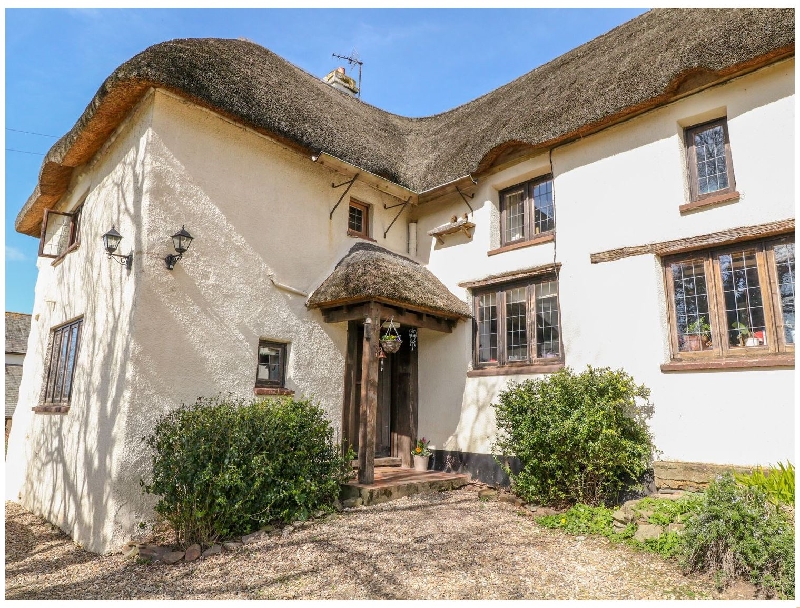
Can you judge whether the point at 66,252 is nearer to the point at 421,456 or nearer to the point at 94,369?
the point at 94,369

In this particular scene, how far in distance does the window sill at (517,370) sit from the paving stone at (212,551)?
16.6 feet

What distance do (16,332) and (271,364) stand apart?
19612 mm

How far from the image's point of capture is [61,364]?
885 cm

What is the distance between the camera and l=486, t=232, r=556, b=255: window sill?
8.75 m

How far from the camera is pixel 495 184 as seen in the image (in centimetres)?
966

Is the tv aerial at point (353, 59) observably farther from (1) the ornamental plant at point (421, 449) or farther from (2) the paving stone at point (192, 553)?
(2) the paving stone at point (192, 553)

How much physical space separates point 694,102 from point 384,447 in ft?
25.6

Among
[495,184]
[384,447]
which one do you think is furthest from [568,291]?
[384,447]

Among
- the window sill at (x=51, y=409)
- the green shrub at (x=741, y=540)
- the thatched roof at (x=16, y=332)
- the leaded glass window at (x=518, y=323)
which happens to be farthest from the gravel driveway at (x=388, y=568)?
the thatched roof at (x=16, y=332)

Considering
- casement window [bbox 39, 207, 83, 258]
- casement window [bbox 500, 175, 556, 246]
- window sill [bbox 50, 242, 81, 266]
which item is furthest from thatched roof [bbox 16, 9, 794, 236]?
window sill [bbox 50, 242, 81, 266]

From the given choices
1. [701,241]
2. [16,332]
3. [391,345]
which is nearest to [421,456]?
[391,345]

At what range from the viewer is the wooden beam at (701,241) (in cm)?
642

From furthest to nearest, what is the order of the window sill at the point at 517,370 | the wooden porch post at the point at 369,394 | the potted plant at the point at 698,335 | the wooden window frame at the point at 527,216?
the wooden window frame at the point at 527,216, the window sill at the point at 517,370, the wooden porch post at the point at 369,394, the potted plant at the point at 698,335

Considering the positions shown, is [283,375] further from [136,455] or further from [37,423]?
[37,423]
